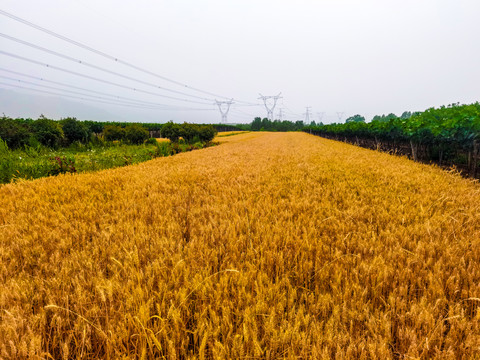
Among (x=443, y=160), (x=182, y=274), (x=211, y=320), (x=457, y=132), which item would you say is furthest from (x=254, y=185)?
(x=443, y=160)

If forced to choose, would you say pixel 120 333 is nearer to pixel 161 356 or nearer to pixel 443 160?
pixel 161 356

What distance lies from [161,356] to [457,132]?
16.6 m

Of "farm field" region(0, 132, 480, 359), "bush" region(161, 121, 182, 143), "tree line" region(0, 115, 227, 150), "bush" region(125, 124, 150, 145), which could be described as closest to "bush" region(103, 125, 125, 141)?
"tree line" region(0, 115, 227, 150)

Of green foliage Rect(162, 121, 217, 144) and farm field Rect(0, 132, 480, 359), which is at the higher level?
green foliage Rect(162, 121, 217, 144)

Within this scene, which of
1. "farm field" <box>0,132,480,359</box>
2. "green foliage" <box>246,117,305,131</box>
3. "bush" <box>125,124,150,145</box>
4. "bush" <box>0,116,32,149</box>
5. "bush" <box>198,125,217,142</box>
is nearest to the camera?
"farm field" <box>0,132,480,359</box>

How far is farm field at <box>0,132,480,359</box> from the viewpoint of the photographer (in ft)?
3.89

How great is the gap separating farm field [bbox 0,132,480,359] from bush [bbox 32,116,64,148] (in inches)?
830

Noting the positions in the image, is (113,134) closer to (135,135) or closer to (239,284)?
(135,135)

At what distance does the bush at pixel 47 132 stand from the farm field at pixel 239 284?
2108 centimetres

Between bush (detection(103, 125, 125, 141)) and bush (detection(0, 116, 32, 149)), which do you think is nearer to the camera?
bush (detection(0, 116, 32, 149))

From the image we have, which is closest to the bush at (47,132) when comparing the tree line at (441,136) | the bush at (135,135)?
the bush at (135,135)

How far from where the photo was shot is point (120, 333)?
1.20 metres

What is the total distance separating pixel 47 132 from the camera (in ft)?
62.8

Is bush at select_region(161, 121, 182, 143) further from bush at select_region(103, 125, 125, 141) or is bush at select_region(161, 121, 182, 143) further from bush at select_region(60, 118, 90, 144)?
bush at select_region(60, 118, 90, 144)
